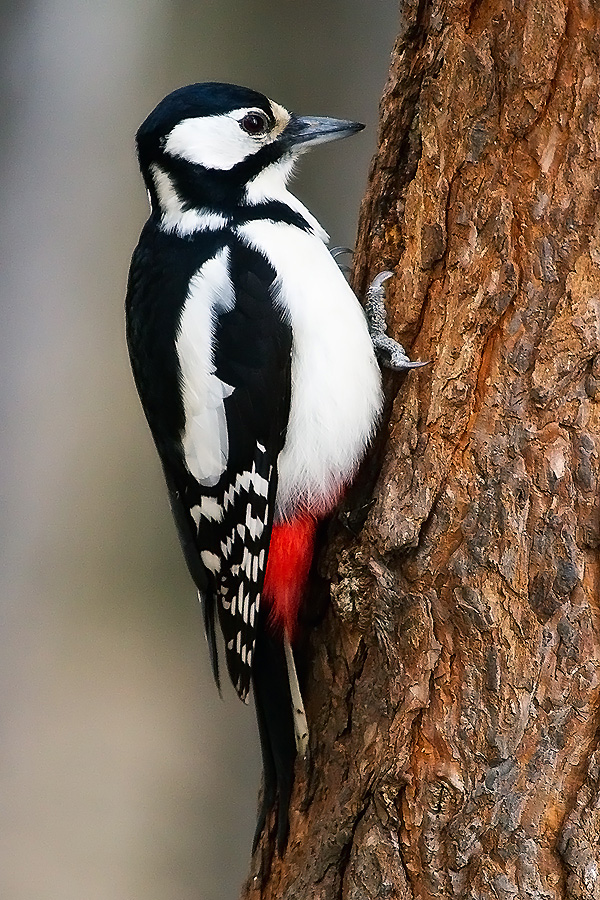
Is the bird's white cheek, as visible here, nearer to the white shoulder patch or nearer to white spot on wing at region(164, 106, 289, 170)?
white spot on wing at region(164, 106, 289, 170)

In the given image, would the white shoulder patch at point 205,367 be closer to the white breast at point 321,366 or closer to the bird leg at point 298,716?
the white breast at point 321,366

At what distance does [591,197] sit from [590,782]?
0.80 m

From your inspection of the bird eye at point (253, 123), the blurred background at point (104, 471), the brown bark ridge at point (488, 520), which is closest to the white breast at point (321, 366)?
the brown bark ridge at point (488, 520)

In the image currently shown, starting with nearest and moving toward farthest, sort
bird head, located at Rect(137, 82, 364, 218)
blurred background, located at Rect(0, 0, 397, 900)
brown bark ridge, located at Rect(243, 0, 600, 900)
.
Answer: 1. brown bark ridge, located at Rect(243, 0, 600, 900)
2. bird head, located at Rect(137, 82, 364, 218)
3. blurred background, located at Rect(0, 0, 397, 900)

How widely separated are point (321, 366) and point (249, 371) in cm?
12

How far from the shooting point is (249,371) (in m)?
1.58

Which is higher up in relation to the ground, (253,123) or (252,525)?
(253,123)

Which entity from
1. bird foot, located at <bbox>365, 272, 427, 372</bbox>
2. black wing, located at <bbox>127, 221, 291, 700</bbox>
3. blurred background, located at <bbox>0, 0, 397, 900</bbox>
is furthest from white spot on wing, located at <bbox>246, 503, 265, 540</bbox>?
blurred background, located at <bbox>0, 0, 397, 900</bbox>

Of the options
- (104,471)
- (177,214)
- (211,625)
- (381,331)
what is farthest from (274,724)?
(104,471)

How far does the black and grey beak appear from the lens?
1.81m

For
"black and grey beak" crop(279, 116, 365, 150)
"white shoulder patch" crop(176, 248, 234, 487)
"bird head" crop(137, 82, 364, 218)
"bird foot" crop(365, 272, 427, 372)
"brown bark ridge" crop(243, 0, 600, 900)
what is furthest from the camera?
"black and grey beak" crop(279, 116, 365, 150)

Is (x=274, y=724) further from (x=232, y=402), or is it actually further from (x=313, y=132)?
(x=313, y=132)

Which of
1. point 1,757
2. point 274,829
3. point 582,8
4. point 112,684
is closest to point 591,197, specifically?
point 582,8

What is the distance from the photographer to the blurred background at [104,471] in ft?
8.82
